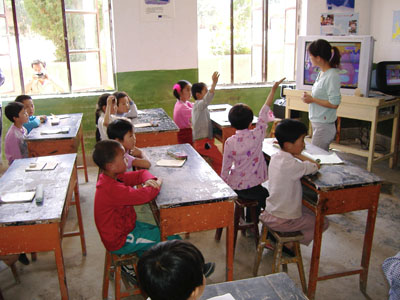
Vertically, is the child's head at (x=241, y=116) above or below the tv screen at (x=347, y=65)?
below

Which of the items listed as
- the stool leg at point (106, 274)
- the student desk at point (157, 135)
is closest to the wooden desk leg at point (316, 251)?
the stool leg at point (106, 274)

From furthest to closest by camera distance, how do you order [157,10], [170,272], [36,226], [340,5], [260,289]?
1. [340,5]
2. [157,10]
3. [36,226]
4. [260,289]
5. [170,272]

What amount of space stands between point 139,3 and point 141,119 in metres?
1.80

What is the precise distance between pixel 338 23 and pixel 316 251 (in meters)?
4.39

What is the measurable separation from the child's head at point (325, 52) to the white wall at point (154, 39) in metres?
2.40

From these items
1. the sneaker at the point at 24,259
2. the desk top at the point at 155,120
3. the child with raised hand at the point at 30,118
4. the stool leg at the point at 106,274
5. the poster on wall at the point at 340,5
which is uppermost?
the poster on wall at the point at 340,5

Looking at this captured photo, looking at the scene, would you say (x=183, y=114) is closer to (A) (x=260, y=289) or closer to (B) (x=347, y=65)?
(B) (x=347, y=65)

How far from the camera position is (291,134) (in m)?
2.48

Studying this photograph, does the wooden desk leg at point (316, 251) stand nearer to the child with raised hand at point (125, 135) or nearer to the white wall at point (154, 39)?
the child with raised hand at point (125, 135)

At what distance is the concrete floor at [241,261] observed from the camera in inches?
103

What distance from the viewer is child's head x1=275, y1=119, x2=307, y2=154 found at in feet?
8.14

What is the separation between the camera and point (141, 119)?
423 centimetres

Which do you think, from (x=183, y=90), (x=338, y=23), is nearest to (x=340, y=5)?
(x=338, y=23)

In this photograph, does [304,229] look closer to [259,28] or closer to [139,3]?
[139,3]
